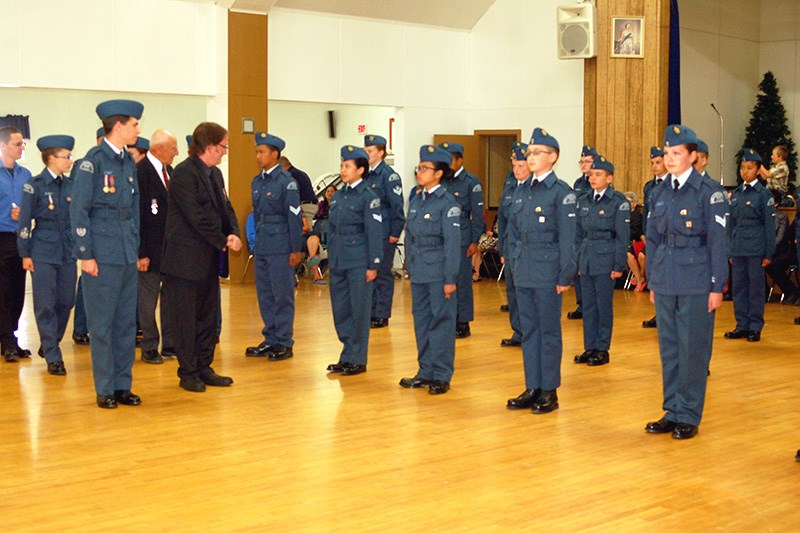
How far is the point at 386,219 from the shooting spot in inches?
378

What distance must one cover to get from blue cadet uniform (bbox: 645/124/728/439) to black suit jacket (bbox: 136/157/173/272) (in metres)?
3.62

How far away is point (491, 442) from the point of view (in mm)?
5621

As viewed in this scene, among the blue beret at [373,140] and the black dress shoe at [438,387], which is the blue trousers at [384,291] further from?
the black dress shoe at [438,387]

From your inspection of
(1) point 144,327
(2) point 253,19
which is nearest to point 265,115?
(2) point 253,19

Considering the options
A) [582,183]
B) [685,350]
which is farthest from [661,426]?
[582,183]

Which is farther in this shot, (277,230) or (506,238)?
(506,238)

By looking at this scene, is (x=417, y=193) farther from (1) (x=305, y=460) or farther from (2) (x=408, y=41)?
(2) (x=408, y=41)

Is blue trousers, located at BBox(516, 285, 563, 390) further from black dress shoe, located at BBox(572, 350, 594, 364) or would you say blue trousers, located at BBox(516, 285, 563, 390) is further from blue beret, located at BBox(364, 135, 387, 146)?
blue beret, located at BBox(364, 135, 387, 146)

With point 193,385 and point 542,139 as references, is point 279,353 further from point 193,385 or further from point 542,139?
point 542,139

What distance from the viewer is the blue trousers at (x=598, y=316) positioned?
8.05 metres

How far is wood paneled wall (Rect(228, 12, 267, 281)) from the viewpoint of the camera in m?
13.3

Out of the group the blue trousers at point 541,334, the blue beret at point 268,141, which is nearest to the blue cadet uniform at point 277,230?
the blue beret at point 268,141

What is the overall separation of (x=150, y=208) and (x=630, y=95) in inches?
308

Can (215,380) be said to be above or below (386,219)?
below
